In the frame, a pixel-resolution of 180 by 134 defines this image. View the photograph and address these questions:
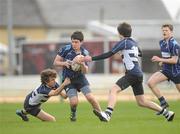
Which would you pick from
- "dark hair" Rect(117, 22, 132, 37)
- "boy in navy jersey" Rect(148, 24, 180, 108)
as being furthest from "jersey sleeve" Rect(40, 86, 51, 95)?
"boy in navy jersey" Rect(148, 24, 180, 108)

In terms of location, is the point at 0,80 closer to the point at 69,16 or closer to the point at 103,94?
the point at 103,94

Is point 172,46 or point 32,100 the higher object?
point 172,46

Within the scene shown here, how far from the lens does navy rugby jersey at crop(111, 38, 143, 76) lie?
1723cm

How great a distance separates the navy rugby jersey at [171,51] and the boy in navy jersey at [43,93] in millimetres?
2494

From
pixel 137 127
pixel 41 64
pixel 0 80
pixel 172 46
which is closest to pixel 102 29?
pixel 41 64

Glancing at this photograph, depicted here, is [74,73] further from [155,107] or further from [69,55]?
[155,107]

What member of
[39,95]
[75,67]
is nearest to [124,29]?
[75,67]

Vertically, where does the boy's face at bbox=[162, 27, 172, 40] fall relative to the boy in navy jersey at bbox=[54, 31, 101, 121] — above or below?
above

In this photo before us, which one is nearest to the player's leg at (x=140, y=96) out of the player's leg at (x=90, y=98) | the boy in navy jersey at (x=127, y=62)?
the boy in navy jersey at (x=127, y=62)

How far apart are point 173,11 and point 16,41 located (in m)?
14.3

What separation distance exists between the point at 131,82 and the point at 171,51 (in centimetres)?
173

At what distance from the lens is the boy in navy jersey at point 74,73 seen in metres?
17.7

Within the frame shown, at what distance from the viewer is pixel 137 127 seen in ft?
51.1

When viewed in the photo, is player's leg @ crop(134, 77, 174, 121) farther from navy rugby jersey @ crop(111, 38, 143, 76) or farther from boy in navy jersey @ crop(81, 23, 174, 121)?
navy rugby jersey @ crop(111, 38, 143, 76)
